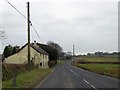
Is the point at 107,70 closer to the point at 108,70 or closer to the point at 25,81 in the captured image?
the point at 108,70

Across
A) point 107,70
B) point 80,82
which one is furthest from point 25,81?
point 107,70

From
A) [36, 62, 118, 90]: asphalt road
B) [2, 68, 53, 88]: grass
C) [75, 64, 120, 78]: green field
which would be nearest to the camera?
[2, 68, 53, 88]: grass

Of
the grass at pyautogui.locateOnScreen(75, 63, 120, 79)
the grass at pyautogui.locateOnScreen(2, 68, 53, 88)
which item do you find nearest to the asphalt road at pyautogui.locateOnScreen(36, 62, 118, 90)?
the grass at pyautogui.locateOnScreen(2, 68, 53, 88)

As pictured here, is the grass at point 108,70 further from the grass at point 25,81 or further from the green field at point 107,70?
the grass at point 25,81

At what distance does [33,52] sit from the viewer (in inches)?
3187

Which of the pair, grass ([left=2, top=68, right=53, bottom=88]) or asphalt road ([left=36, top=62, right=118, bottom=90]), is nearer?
grass ([left=2, top=68, right=53, bottom=88])

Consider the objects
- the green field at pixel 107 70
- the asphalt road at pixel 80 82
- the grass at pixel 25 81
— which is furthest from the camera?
the green field at pixel 107 70

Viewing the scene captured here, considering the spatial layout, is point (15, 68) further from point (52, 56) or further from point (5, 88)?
point (52, 56)

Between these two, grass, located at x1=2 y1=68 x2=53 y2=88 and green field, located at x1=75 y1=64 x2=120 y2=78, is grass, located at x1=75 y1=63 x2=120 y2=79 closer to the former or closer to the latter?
green field, located at x1=75 y1=64 x2=120 y2=78

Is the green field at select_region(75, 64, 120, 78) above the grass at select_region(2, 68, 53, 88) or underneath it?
underneath

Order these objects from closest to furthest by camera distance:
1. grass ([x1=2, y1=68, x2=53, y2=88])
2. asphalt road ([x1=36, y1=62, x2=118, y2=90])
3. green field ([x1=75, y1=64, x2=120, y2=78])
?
grass ([x1=2, y1=68, x2=53, y2=88]), asphalt road ([x1=36, y1=62, x2=118, y2=90]), green field ([x1=75, y1=64, x2=120, y2=78])

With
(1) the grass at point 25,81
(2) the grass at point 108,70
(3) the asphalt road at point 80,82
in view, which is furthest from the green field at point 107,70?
(1) the grass at point 25,81

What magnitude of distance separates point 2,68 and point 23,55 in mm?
49328

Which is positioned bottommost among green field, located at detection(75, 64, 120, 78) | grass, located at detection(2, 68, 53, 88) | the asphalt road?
green field, located at detection(75, 64, 120, 78)
